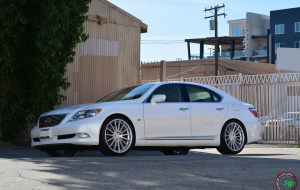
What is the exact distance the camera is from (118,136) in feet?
32.8

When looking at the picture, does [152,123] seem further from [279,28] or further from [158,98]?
[279,28]

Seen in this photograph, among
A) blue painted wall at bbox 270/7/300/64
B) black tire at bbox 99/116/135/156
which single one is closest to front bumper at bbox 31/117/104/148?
black tire at bbox 99/116/135/156

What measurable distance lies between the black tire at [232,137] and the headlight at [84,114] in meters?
2.95

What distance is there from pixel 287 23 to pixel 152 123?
185 feet

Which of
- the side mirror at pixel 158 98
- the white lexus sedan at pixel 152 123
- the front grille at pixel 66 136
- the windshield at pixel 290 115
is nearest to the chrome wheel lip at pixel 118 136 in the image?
the white lexus sedan at pixel 152 123

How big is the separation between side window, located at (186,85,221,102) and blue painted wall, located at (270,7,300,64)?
53.9 m

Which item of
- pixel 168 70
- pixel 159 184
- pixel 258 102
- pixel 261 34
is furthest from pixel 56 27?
pixel 261 34

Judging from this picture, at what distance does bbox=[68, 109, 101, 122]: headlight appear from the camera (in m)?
9.91

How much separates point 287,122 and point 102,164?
12525 millimetres

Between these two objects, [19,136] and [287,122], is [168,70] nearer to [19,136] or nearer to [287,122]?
[287,122]

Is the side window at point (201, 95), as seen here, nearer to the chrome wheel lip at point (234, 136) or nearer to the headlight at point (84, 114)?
the chrome wheel lip at point (234, 136)

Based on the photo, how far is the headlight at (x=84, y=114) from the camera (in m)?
9.91

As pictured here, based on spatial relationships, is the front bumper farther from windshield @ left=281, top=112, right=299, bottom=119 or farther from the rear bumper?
windshield @ left=281, top=112, right=299, bottom=119

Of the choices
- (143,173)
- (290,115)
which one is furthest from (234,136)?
(290,115)
